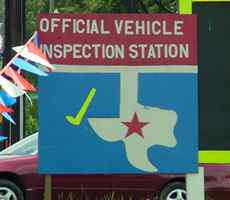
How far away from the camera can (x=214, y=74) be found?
8.75 metres

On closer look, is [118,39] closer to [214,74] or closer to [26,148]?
[214,74]

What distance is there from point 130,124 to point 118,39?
0.70m

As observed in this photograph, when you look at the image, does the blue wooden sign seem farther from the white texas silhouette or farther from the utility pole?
the utility pole

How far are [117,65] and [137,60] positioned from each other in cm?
17

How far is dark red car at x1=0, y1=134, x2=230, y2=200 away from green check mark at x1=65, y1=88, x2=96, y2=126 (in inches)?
184

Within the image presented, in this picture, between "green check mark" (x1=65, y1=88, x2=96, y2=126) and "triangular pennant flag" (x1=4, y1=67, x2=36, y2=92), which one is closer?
"triangular pennant flag" (x1=4, y1=67, x2=36, y2=92)

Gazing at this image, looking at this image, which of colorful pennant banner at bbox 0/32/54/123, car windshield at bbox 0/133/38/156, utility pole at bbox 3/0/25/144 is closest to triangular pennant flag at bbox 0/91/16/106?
colorful pennant banner at bbox 0/32/54/123

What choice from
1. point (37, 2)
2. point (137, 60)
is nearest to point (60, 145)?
point (137, 60)

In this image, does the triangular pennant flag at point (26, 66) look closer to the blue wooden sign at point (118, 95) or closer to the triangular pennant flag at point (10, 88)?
the triangular pennant flag at point (10, 88)

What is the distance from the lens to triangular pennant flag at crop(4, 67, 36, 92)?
17.0ft

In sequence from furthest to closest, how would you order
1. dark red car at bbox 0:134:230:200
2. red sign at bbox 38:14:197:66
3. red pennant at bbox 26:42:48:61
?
dark red car at bbox 0:134:230:200
red sign at bbox 38:14:197:66
red pennant at bbox 26:42:48:61

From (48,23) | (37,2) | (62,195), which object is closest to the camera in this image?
(48,23)

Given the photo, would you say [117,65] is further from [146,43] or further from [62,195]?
[62,195]

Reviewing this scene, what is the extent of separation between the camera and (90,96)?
6613 millimetres
